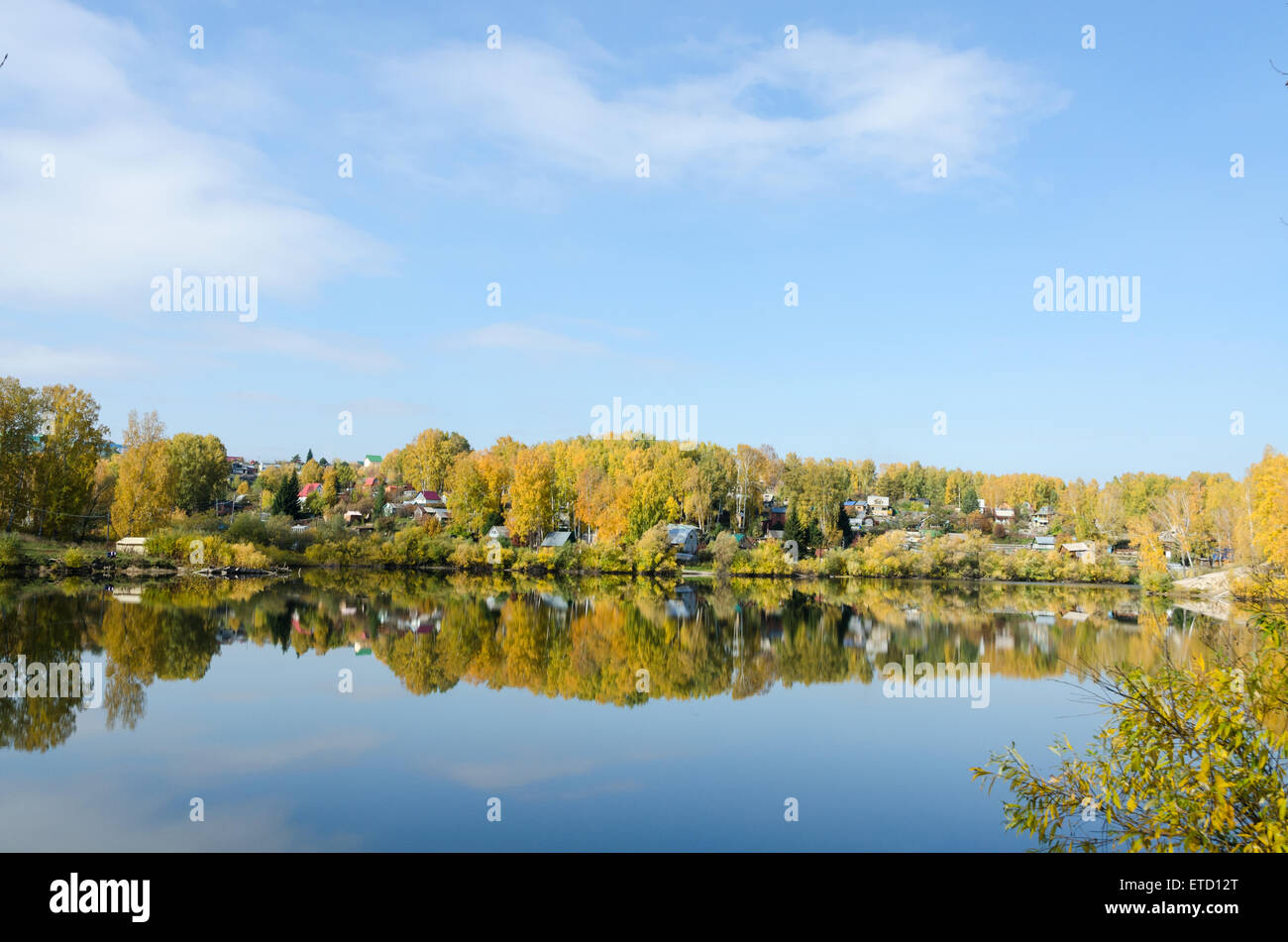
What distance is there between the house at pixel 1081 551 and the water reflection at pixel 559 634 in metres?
12.9

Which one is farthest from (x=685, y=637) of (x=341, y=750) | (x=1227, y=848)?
(x=1227, y=848)

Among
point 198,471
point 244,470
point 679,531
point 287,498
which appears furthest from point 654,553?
point 244,470

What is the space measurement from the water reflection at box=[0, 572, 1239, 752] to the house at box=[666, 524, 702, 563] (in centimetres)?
1582

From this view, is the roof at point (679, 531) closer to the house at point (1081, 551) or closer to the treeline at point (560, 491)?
the treeline at point (560, 491)

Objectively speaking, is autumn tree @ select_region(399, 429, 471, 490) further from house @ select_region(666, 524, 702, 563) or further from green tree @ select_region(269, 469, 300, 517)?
house @ select_region(666, 524, 702, 563)

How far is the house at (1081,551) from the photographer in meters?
47.9

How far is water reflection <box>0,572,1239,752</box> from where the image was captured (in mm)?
15828

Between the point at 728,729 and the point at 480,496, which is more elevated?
the point at 480,496

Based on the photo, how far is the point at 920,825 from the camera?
8.76 metres

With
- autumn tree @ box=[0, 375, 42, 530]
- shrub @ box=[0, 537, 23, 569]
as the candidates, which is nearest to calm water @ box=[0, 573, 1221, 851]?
shrub @ box=[0, 537, 23, 569]

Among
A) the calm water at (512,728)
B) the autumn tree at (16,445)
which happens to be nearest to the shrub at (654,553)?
the calm water at (512,728)

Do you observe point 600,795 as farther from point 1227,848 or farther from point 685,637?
point 685,637

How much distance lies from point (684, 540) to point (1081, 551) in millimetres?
25364

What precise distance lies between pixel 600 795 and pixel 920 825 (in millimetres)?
3558
